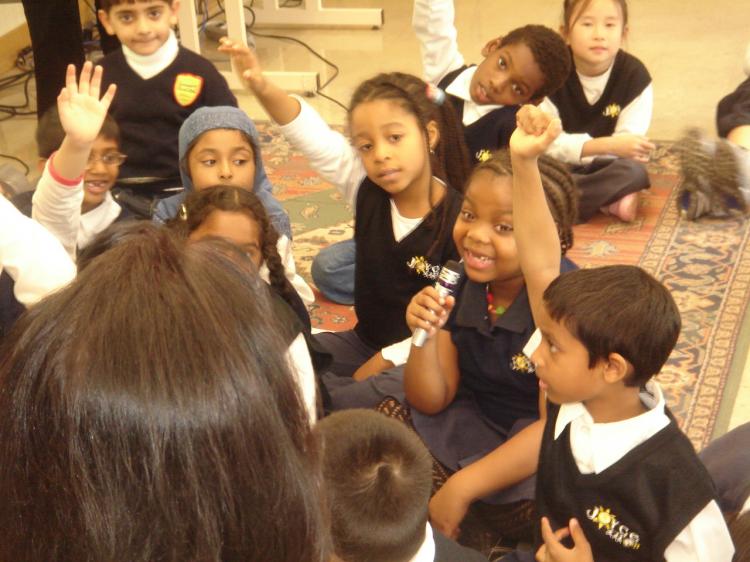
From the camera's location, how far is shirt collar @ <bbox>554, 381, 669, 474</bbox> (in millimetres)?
1174

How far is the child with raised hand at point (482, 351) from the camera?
1413 mm

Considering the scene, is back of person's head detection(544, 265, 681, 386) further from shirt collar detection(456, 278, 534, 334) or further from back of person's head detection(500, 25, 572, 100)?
back of person's head detection(500, 25, 572, 100)

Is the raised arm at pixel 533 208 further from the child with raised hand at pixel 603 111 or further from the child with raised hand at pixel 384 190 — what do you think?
the child with raised hand at pixel 603 111

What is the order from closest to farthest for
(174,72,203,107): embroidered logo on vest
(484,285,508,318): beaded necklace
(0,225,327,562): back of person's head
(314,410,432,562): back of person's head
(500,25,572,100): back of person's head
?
(0,225,327,562): back of person's head → (314,410,432,562): back of person's head → (484,285,508,318): beaded necklace → (500,25,572,100): back of person's head → (174,72,203,107): embroidered logo on vest

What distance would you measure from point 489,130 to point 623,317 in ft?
3.58

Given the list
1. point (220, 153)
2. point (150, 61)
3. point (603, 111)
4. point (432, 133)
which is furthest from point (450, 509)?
point (603, 111)

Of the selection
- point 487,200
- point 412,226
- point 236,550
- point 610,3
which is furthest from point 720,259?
point 236,550

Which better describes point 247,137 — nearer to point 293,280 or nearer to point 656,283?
point 293,280

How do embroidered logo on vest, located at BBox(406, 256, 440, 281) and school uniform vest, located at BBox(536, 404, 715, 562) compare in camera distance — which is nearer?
school uniform vest, located at BBox(536, 404, 715, 562)

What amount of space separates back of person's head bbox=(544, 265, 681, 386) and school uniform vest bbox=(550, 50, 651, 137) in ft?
5.26

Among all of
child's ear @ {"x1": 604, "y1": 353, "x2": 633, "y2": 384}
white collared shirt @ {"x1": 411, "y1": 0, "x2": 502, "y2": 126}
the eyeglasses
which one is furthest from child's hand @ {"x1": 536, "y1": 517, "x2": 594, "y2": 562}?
white collared shirt @ {"x1": 411, "y1": 0, "x2": 502, "y2": 126}

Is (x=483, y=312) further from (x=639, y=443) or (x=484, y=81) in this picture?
(x=484, y=81)

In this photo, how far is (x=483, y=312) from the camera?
1.50 meters

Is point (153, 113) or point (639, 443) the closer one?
point (639, 443)
